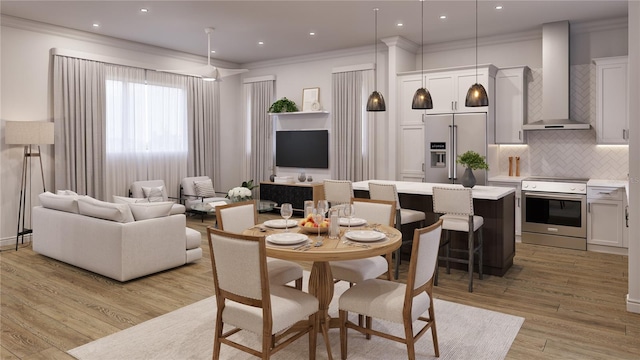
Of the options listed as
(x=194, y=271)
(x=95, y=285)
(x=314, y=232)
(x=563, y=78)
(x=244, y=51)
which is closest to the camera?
(x=314, y=232)

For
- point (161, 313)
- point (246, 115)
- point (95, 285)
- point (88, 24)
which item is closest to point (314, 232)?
point (161, 313)

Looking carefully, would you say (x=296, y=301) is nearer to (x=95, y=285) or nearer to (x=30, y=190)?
(x=95, y=285)

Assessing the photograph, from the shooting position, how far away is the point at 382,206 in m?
Answer: 3.77

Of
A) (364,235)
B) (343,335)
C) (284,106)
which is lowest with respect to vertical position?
(343,335)

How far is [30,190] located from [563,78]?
742 centimetres

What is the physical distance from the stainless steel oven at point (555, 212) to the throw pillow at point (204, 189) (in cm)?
514

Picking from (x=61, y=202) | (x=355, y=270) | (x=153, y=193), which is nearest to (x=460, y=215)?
(x=355, y=270)

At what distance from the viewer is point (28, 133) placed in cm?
562

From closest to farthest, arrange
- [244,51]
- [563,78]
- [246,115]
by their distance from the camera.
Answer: [563,78]
[244,51]
[246,115]

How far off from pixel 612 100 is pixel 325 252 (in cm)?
500

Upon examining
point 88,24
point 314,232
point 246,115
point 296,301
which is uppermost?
point 88,24

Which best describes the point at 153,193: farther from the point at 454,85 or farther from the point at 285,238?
the point at 285,238

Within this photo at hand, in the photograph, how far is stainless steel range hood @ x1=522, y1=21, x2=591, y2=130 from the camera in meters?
5.96

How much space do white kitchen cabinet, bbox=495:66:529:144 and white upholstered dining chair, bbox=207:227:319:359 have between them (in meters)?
4.88
